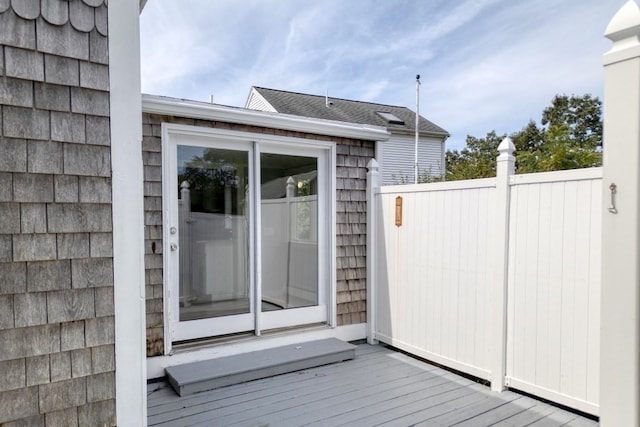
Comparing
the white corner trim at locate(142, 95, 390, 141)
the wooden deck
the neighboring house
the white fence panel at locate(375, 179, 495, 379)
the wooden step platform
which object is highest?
the neighboring house

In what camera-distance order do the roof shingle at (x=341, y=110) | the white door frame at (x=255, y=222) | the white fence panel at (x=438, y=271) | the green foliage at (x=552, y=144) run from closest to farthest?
the white fence panel at (x=438, y=271) → the white door frame at (x=255, y=222) → the green foliage at (x=552, y=144) → the roof shingle at (x=341, y=110)

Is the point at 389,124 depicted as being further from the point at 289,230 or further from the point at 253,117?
the point at 253,117

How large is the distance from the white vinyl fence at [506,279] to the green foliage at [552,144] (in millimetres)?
5011

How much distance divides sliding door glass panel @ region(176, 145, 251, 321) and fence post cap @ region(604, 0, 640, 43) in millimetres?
2878

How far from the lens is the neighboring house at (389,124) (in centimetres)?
1287

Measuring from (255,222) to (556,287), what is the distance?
2591 mm

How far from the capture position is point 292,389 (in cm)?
308

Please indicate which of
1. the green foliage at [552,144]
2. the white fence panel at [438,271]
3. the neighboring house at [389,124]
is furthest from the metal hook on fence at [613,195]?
the neighboring house at [389,124]

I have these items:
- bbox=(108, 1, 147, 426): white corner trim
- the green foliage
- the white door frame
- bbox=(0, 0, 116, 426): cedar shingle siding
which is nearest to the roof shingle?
the green foliage

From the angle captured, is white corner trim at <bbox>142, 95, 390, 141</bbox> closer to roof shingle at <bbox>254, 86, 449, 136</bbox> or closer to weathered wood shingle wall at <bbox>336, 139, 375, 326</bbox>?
weathered wood shingle wall at <bbox>336, 139, 375, 326</bbox>

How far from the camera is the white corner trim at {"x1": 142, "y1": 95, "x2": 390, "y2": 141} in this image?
312 cm

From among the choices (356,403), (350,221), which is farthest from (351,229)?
(356,403)

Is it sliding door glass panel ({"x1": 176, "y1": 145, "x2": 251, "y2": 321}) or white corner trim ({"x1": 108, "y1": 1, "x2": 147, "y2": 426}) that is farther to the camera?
sliding door glass panel ({"x1": 176, "y1": 145, "x2": 251, "y2": 321})

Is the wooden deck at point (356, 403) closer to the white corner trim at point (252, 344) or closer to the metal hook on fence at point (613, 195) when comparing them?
the white corner trim at point (252, 344)
